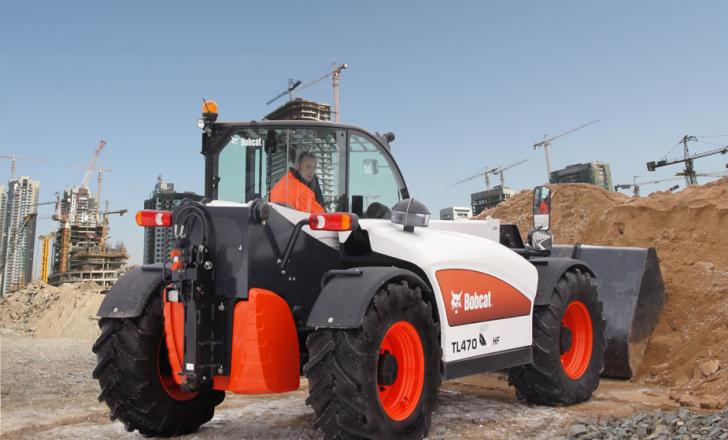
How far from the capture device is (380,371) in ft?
15.1

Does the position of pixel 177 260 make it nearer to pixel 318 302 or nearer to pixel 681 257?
pixel 318 302

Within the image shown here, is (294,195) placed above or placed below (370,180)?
below

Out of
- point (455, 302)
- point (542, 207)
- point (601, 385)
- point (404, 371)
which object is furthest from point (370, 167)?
point (601, 385)

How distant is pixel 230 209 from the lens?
4758 millimetres

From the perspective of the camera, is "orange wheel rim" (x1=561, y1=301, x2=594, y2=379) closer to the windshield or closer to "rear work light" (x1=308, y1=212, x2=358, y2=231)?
the windshield

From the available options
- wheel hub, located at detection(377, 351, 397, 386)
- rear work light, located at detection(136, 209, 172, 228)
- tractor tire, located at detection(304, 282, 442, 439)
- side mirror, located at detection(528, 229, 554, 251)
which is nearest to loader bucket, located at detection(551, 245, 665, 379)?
side mirror, located at detection(528, 229, 554, 251)

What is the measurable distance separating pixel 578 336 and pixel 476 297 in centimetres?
219

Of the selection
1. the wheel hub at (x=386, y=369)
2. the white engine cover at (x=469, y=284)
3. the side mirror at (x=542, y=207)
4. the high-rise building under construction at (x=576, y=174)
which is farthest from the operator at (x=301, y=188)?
the high-rise building under construction at (x=576, y=174)

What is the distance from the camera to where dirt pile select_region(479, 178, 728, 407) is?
7.42 metres

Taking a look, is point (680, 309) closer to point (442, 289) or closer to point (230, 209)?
point (442, 289)

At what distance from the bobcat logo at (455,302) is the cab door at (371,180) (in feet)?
3.08

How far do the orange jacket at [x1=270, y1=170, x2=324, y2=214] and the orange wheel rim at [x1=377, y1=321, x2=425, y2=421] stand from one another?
1.16 meters

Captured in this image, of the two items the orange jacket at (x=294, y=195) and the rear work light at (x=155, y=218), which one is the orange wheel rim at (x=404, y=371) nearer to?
the orange jacket at (x=294, y=195)

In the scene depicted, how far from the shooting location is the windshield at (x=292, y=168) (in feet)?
17.4
